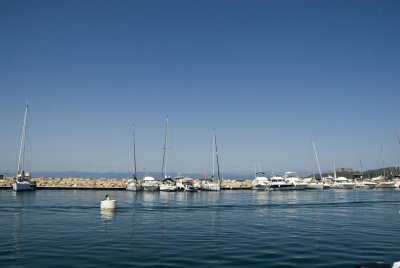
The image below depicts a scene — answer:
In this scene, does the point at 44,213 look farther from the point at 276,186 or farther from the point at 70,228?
the point at 276,186

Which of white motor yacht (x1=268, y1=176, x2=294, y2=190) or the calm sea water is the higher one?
white motor yacht (x1=268, y1=176, x2=294, y2=190)

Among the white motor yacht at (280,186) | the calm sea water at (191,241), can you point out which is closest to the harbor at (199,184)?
the white motor yacht at (280,186)

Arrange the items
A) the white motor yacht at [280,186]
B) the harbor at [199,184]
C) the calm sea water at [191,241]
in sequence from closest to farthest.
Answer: the calm sea water at [191,241]
the harbor at [199,184]
the white motor yacht at [280,186]

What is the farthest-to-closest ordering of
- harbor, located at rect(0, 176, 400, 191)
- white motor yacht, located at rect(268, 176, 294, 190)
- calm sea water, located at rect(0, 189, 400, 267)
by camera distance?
white motor yacht, located at rect(268, 176, 294, 190) → harbor, located at rect(0, 176, 400, 191) → calm sea water, located at rect(0, 189, 400, 267)

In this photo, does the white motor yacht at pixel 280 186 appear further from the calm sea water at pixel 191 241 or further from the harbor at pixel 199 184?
the calm sea water at pixel 191 241

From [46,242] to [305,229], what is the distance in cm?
2508

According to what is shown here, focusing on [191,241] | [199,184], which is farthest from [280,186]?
[191,241]

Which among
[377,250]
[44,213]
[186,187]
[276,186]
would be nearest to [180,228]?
[377,250]

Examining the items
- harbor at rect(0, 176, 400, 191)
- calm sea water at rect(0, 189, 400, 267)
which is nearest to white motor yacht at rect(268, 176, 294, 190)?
harbor at rect(0, 176, 400, 191)

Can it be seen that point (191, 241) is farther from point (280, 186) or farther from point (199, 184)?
point (280, 186)

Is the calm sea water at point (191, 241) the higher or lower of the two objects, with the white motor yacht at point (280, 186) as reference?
lower

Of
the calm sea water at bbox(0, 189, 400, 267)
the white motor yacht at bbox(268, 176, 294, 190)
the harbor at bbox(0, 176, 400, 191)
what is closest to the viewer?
the calm sea water at bbox(0, 189, 400, 267)

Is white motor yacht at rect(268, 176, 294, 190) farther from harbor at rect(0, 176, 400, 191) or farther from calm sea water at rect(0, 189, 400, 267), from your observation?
calm sea water at rect(0, 189, 400, 267)

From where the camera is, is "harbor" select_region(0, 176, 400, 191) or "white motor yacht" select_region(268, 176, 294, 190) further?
"white motor yacht" select_region(268, 176, 294, 190)
